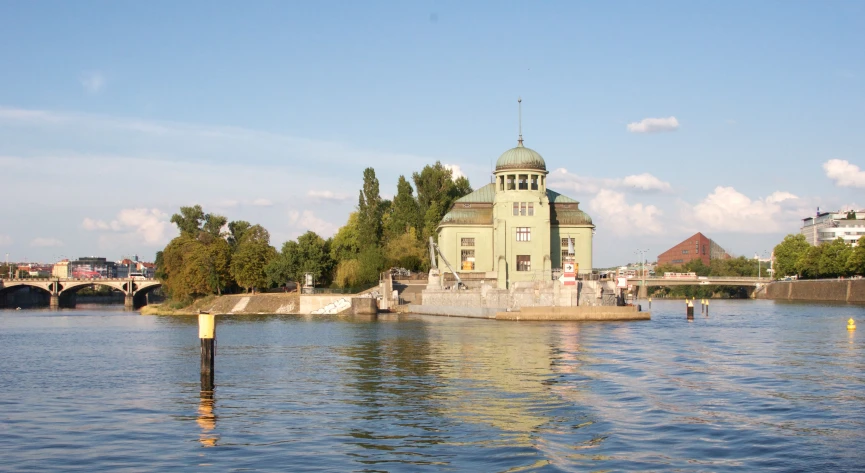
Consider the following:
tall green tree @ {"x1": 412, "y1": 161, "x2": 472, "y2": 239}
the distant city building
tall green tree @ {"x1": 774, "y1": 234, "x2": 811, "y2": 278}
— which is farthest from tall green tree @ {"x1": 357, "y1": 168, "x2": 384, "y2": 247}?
the distant city building

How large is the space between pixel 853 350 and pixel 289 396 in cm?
2644

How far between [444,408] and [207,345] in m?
8.46

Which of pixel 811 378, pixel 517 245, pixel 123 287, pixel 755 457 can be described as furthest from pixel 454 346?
pixel 123 287

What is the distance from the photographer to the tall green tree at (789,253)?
148 meters

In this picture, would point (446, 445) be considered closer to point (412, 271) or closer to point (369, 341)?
point (369, 341)

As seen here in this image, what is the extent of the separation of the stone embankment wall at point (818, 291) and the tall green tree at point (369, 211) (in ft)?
197

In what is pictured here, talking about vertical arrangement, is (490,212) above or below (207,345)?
above

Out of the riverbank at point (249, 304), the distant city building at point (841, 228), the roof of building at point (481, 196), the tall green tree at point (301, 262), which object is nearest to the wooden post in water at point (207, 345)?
the riverbank at point (249, 304)

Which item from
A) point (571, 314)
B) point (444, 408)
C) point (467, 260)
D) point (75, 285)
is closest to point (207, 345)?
point (444, 408)

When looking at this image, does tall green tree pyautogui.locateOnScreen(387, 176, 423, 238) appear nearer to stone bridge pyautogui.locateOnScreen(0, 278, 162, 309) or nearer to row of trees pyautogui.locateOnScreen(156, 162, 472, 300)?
row of trees pyautogui.locateOnScreen(156, 162, 472, 300)

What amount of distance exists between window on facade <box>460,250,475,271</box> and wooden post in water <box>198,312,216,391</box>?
56.1 m

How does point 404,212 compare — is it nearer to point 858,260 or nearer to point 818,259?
point 858,260

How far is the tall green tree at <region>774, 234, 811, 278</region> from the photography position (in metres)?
148

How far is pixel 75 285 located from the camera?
151125 mm
